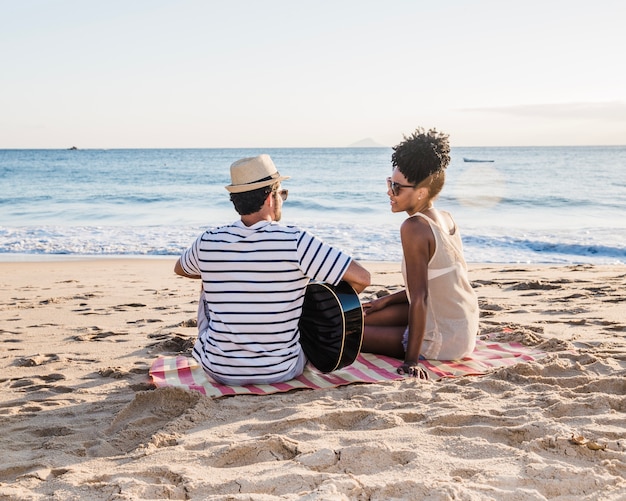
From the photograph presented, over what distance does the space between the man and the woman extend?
0.44m

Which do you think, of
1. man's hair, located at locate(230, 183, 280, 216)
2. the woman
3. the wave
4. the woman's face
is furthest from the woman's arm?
the wave

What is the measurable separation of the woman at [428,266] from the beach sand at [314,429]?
36cm

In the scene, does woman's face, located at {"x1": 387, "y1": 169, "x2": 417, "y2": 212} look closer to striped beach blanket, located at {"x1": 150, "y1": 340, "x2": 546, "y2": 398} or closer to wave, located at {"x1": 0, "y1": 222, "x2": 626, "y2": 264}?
striped beach blanket, located at {"x1": 150, "y1": 340, "x2": 546, "y2": 398}

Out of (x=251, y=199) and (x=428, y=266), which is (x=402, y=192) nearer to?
(x=428, y=266)

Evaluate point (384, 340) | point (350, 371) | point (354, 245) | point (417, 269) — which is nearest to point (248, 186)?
point (417, 269)

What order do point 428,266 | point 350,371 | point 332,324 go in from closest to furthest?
point 332,324, point 428,266, point 350,371

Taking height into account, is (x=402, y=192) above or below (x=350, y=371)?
above

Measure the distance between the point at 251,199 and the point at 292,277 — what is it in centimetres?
47

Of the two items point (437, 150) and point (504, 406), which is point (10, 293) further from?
point (504, 406)

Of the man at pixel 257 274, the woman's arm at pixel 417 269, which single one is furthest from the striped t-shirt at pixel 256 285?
the woman's arm at pixel 417 269

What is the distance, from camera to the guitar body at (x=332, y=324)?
3951 millimetres

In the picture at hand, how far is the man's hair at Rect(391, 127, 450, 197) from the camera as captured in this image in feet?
13.6

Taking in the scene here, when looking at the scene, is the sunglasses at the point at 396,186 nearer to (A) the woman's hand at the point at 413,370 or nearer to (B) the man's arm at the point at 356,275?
(B) the man's arm at the point at 356,275

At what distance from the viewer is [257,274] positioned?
12.1 ft
